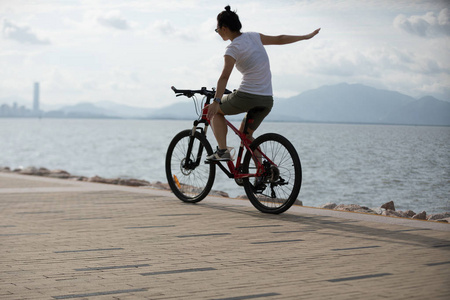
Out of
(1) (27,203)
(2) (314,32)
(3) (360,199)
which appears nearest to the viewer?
(2) (314,32)

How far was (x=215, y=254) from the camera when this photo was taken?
4609 millimetres

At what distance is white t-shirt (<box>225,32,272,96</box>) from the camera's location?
260 inches

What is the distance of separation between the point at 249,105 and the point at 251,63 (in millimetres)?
417

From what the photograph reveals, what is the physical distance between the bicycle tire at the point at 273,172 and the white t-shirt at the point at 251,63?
49 centimetres

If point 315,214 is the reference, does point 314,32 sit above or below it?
above

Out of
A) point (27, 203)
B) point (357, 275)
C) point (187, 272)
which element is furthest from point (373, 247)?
point (27, 203)

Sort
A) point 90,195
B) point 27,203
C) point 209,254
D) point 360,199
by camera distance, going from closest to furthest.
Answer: point 209,254 → point 27,203 → point 90,195 → point 360,199

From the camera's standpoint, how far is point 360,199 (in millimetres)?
20266

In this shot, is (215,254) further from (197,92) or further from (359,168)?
(359,168)

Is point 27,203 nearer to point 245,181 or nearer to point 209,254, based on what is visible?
point 245,181

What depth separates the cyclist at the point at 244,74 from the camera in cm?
661

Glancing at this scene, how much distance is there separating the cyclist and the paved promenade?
105 cm

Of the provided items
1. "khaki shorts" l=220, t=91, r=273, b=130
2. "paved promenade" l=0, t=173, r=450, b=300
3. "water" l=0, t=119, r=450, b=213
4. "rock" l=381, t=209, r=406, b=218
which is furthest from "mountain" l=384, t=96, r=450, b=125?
"paved promenade" l=0, t=173, r=450, b=300

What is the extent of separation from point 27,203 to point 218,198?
2313mm
